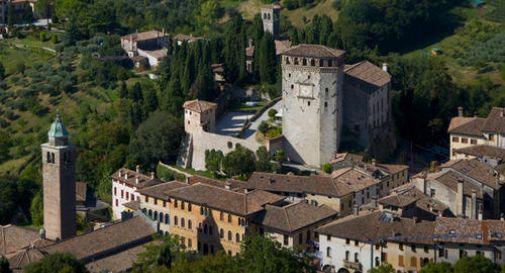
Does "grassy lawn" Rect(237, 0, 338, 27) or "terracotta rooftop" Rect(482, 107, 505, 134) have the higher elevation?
"grassy lawn" Rect(237, 0, 338, 27)

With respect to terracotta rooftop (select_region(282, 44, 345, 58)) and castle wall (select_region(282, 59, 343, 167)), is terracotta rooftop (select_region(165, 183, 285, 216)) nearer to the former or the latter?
castle wall (select_region(282, 59, 343, 167))

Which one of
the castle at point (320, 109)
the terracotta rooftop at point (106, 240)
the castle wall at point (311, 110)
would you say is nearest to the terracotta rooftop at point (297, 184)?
the castle wall at point (311, 110)

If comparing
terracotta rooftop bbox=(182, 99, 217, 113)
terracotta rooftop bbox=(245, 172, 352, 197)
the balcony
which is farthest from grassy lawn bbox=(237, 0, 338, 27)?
Result: the balcony

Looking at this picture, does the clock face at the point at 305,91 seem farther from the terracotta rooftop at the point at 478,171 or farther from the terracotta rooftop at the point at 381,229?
the terracotta rooftop at the point at 381,229

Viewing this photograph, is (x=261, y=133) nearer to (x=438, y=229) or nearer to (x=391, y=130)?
(x=391, y=130)

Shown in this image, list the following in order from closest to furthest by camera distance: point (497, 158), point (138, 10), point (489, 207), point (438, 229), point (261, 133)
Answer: point (438, 229)
point (489, 207)
point (497, 158)
point (261, 133)
point (138, 10)

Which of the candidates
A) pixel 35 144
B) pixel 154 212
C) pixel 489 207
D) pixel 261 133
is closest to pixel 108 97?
pixel 35 144

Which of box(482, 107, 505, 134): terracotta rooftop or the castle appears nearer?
the castle
